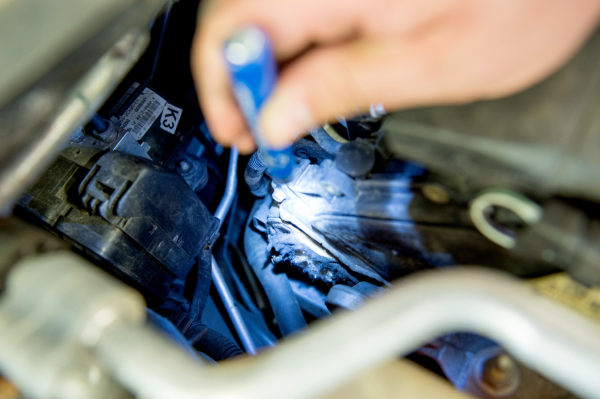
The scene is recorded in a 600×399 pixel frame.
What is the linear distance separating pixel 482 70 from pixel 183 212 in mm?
777

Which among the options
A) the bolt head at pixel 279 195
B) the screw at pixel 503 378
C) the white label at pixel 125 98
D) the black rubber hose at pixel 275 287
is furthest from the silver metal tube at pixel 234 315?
the screw at pixel 503 378

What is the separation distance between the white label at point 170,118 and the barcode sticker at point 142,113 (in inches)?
0.7

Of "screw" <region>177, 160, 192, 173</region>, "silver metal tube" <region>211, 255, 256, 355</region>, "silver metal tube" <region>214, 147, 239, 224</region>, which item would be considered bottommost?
"silver metal tube" <region>211, 255, 256, 355</region>

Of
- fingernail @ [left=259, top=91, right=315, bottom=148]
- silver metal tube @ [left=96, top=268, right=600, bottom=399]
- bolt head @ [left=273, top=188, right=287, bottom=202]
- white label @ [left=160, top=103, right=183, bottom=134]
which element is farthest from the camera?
white label @ [left=160, top=103, right=183, bottom=134]

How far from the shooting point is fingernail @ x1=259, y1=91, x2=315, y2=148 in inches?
19.6

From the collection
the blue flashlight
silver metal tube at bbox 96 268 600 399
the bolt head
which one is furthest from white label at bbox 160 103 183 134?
silver metal tube at bbox 96 268 600 399

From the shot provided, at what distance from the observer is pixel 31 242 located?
57cm

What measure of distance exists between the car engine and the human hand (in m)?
0.10

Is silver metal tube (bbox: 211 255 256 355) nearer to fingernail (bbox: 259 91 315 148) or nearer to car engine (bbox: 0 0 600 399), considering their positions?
car engine (bbox: 0 0 600 399)

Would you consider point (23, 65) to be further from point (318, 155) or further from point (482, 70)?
point (318, 155)

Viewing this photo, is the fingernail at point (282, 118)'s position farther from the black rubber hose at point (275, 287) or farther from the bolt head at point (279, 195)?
the black rubber hose at point (275, 287)

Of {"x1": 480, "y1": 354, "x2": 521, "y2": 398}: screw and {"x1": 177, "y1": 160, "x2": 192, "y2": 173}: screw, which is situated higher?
{"x1": 177, "y1": 160, "x2": 192, "y2": 173}: screw

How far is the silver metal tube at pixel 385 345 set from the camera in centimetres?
37

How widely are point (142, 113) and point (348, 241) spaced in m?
0.89
